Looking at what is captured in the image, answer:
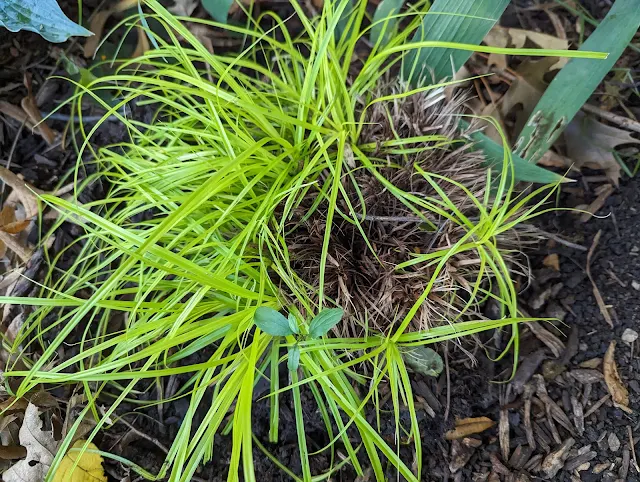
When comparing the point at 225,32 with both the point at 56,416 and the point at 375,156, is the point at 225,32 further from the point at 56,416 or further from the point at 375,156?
the point at 56,416

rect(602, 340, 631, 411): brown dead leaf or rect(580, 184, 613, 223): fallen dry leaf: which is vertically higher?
rect(580, 184, 613, 223): fallen dry leaf

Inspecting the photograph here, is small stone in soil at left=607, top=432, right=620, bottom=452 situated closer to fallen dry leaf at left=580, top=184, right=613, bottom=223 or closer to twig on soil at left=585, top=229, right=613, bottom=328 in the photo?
twig on soil at left=585, top=229, right=613, bottom=328

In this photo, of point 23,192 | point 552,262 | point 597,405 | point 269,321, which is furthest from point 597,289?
point 23,192

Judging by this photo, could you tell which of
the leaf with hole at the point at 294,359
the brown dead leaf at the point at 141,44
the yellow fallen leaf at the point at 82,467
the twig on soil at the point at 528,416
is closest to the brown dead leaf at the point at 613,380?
the twig on soil at the point at 528,416

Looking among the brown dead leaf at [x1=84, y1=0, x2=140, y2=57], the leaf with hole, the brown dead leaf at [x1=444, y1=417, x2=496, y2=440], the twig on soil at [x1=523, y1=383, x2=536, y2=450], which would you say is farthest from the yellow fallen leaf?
the brown dead leaf at [x1=84, y1=0, x2=140, y2=57]

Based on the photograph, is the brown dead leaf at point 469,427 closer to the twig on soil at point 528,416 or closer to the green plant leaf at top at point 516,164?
the twig on soil at point 528,416

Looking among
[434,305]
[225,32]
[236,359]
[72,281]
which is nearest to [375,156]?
[434,305]
